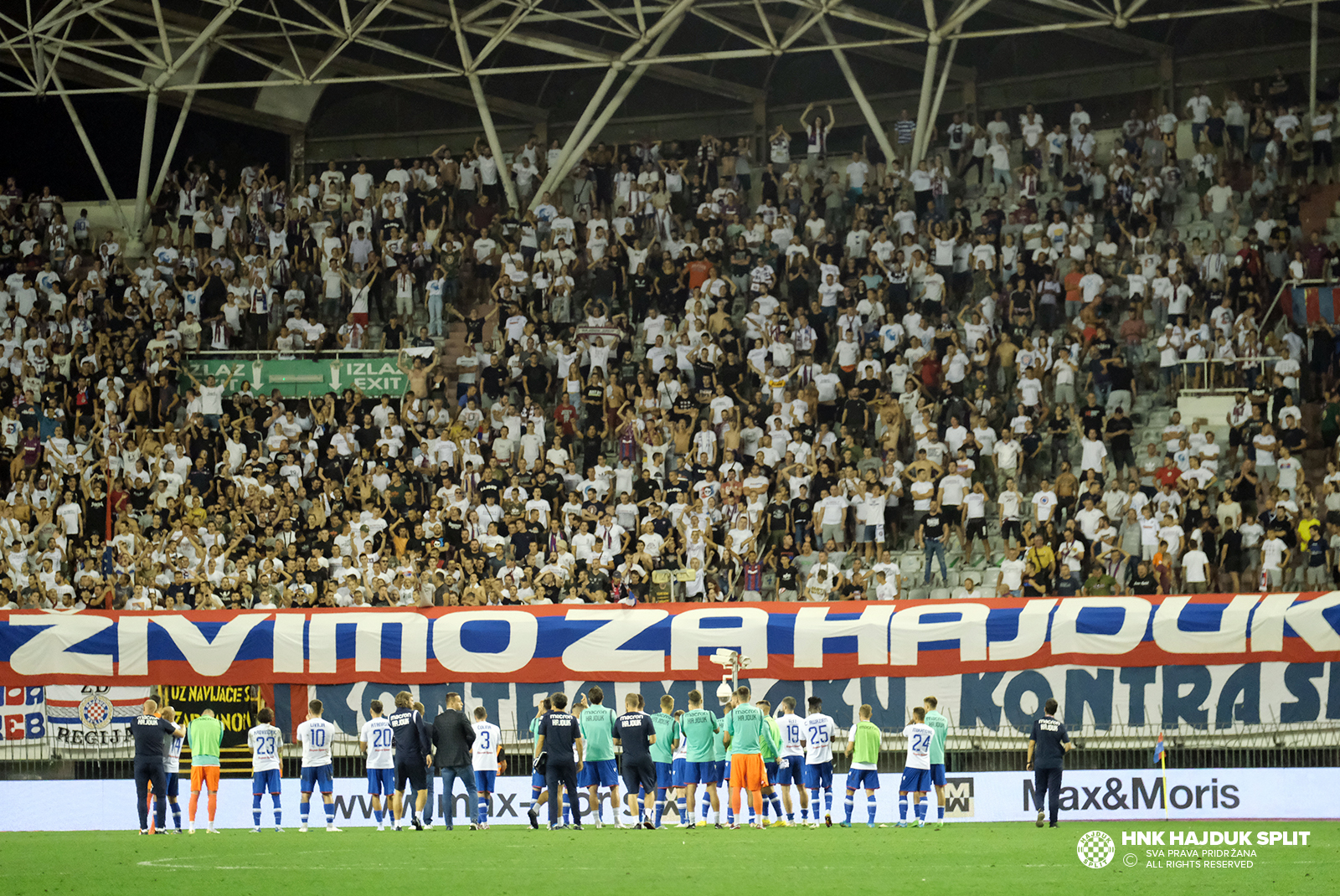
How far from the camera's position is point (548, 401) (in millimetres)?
27578

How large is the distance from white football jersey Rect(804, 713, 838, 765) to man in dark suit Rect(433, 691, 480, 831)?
3.82 m

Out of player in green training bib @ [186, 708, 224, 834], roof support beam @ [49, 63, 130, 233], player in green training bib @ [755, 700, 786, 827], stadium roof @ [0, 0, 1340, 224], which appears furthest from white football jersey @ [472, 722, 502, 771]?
roof support beam @ [49, 63, 130, 233]

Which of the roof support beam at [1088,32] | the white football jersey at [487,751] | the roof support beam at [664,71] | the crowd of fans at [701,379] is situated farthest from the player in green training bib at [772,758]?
the roof support beam at [1088,32]

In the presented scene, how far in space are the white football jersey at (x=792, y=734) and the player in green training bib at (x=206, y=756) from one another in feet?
21.7

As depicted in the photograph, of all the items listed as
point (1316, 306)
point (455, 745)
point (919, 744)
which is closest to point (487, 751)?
point (455, 745)

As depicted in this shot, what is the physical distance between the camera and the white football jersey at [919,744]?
1861 cm

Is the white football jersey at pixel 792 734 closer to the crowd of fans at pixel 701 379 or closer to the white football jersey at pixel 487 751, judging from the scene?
the white football jersey at pixel 487 751

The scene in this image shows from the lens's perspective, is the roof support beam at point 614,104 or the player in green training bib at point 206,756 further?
the roof support beam at point 614,104

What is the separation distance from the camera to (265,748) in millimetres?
19109

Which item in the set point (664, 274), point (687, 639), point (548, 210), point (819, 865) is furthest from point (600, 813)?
point (548, 210)

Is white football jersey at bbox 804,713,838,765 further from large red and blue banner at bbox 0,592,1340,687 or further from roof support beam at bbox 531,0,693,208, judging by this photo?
roof support beam at bbox 531,0,693,208

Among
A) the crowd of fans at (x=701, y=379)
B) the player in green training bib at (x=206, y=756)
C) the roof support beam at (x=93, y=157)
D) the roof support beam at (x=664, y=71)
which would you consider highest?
the roof support beam at (x=664, y=71)

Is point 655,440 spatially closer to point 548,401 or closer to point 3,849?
point 548,401

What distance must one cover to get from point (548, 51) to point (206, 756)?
17.8m
